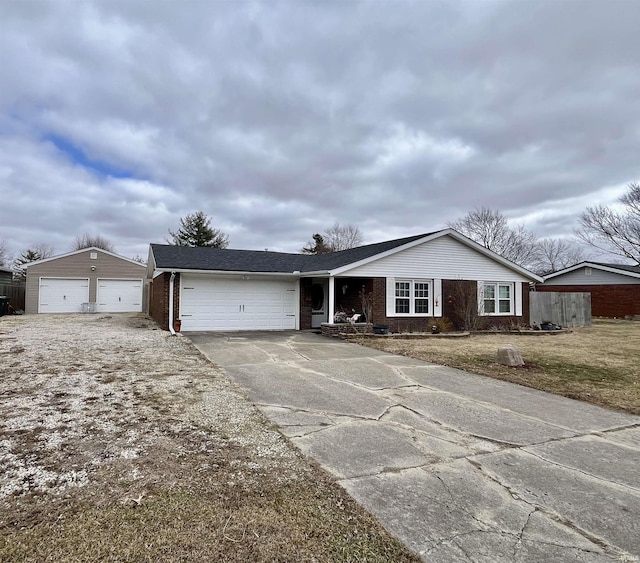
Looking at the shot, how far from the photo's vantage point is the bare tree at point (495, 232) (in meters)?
39.1

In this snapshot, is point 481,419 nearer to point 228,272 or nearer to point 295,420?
point 295,420

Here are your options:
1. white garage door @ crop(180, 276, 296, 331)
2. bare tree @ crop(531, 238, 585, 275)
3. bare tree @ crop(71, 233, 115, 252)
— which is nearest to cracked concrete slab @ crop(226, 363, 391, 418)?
white garage door @ crop(180, 276, 296, 331)

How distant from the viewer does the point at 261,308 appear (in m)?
16.4

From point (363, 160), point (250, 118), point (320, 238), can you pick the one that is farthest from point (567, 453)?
point (320, 238)

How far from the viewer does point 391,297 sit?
15.4m

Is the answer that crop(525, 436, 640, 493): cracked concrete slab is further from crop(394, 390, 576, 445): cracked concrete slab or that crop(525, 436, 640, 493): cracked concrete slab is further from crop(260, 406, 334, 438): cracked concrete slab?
crop(260, 406, 334, 438): cracked concrete slab

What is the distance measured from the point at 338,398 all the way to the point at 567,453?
9.86ft

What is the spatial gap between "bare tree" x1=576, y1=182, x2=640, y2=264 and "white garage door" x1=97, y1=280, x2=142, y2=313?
34.8 metres

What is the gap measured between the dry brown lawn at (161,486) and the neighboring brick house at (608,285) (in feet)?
88.8

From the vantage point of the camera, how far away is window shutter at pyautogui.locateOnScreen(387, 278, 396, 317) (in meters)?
15.4

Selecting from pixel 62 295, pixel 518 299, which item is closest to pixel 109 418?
pixel 518 299

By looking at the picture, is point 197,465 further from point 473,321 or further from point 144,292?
point 144,292

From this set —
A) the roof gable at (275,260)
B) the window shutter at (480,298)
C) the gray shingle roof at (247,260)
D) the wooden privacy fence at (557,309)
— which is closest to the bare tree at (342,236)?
the gray shingle roof at (247,260)

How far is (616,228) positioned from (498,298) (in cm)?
2035
